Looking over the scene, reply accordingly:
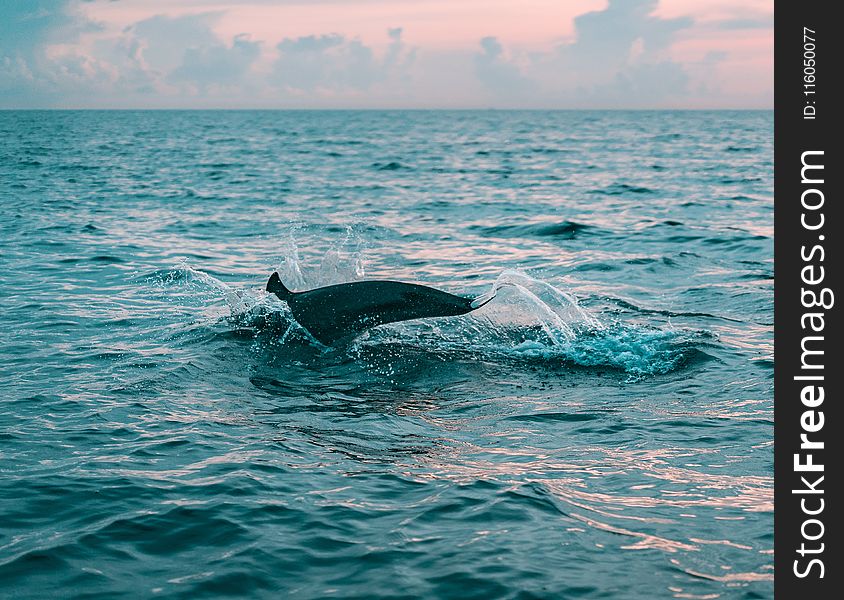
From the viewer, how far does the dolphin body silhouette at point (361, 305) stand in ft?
31.0

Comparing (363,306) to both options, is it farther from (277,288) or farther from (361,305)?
(277,288)

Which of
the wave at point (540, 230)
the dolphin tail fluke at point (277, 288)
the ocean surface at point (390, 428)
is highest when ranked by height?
the dolphin tail fluke at point (277, 288)

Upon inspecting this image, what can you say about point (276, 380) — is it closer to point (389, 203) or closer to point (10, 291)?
point (10, 291)

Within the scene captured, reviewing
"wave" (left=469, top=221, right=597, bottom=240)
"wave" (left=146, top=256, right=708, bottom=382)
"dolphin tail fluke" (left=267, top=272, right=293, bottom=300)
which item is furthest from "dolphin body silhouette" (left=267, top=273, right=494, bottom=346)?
"wave" (left=469, top=221, right=597, bottom=240)

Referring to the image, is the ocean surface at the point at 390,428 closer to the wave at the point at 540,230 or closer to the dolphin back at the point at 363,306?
the dolphin back at the point at 363,306

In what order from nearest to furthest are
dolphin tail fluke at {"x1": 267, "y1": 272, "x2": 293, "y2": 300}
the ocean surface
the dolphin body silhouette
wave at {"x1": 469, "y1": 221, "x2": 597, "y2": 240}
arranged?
1. the ocean surface
2. the dolphin body silhouette
3. dolphin tail fluke at {"x1": 267, "y1": 272, "x2": 293, "y2": 300}
4. wave at {"x1": 469, "y1": 221, "x2": 597, "y2": 240}

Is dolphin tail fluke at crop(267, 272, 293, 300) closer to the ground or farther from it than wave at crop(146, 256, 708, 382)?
farther from it

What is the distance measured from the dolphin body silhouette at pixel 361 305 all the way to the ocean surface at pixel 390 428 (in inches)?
14.9

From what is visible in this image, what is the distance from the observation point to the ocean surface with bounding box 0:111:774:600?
18.2 ft

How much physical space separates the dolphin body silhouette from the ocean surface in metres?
0.38

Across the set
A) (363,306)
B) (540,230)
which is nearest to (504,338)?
(363,306)

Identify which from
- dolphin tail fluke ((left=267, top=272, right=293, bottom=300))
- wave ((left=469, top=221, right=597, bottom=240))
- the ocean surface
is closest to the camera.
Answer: the ocean surface

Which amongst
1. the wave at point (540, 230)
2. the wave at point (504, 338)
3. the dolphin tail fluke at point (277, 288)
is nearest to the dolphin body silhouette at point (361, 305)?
the dolphin tail fluke at point (277, 288)

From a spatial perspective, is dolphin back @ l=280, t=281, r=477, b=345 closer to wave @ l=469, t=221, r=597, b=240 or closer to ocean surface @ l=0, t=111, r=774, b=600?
ocean surface @ l=0, t=111, r=774, b=600
